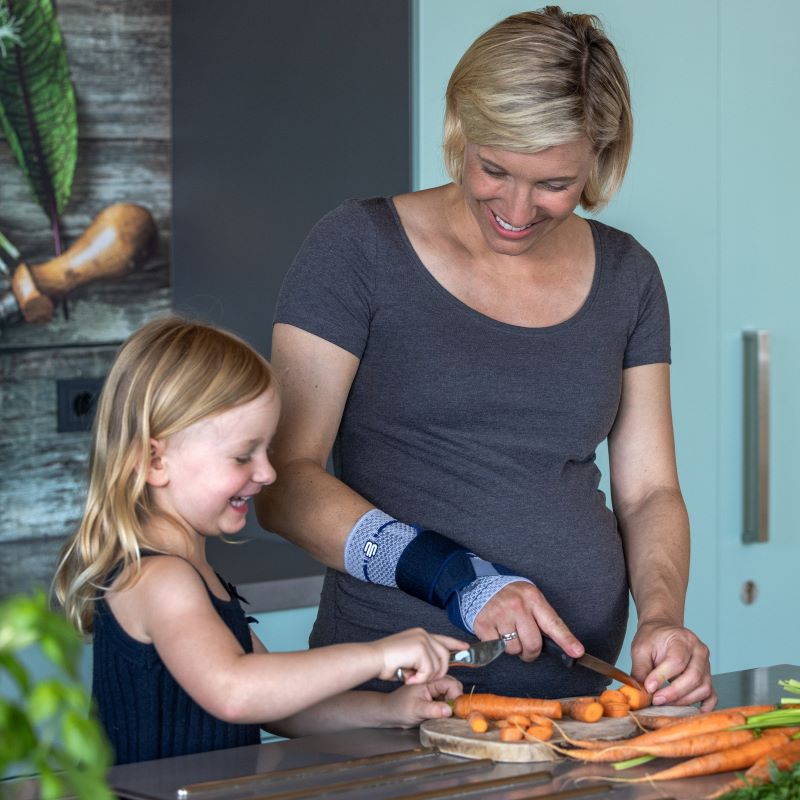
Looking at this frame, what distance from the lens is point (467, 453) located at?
4.63ft

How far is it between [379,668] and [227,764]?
15cm

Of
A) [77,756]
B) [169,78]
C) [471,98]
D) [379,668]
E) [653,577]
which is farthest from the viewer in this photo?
[169,78]

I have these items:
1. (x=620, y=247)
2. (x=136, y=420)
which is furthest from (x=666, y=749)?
(x=620, y=247)

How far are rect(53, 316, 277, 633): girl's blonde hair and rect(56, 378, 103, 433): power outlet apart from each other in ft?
3.87

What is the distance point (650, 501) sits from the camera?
5.14ft

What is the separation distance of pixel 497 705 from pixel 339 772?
249mm

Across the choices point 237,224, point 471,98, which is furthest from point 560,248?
point 237,224

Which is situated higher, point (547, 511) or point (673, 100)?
point (673, 100)

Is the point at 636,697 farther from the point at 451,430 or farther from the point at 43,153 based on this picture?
the point at 43,153

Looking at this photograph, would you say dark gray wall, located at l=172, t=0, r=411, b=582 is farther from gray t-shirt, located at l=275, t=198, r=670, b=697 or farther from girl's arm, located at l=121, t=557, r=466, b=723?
girl's arm, located at l=121, t=557, r=466, b=723

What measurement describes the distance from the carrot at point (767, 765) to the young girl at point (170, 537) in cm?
26

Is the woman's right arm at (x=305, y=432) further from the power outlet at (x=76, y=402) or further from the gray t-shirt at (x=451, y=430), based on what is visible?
the power outlet at (x=76, y=402)

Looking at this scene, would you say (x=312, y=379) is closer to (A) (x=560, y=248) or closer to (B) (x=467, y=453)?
(B) (x=467, y=453)

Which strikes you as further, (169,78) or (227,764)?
(169,78)
